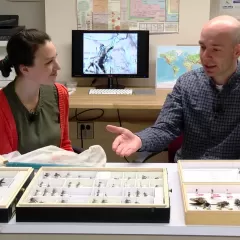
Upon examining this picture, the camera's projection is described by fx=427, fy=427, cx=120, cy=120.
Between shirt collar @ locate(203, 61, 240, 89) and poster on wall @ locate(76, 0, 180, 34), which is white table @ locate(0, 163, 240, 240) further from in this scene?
poster on wall @ locate(76, 0, 180, 34)

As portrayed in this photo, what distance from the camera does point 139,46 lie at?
3.30 metres

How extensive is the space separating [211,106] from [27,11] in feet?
6.85

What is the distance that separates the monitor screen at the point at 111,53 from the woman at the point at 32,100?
1.14 metres

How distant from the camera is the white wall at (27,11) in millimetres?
3475

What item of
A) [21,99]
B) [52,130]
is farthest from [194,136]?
[21,99]

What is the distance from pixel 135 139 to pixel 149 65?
1798 millimetres

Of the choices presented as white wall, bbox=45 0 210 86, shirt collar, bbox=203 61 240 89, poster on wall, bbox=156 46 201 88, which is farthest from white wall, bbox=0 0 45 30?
shirt collar, bbox=203 61 240 89

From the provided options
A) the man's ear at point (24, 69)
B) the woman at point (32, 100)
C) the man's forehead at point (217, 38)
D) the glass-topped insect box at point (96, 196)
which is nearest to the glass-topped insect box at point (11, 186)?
the glass-topped insect box at point (96, 196)

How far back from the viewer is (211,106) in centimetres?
198

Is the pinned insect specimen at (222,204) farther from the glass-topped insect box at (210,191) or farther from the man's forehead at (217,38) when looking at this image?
the man's forehead at (217,38)

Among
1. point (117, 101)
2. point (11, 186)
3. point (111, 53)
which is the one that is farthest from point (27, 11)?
point (11, 186)

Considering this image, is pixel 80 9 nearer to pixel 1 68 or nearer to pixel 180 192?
pixel 1 68

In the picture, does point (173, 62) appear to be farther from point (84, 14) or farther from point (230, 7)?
point (84, 14)

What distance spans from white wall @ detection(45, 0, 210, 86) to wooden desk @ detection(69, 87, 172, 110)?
1.44 feet
